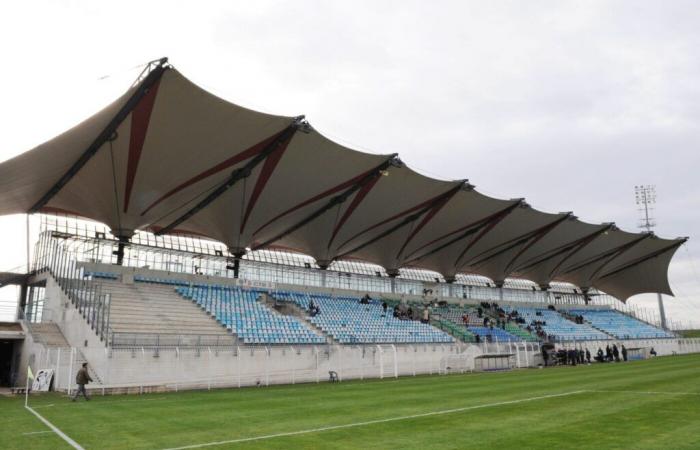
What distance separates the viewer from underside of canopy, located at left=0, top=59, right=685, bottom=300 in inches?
1002

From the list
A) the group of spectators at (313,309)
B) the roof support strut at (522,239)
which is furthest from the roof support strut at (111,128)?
the roof support strut at (522,239)

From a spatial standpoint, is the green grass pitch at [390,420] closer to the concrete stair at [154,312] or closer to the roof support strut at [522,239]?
the concrete stair at [154,312]

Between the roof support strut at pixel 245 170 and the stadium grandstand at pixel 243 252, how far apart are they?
3.7 inches

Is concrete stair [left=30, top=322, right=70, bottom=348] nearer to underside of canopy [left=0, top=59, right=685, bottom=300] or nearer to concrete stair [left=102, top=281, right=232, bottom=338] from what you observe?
concrete stair [left=102, top=281, right=232, bottom=338]

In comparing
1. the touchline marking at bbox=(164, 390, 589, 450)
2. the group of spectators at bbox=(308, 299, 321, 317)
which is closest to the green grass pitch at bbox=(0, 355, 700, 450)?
the touchline marking at bbox=(164, 390, 589, 450)

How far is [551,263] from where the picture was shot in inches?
2589

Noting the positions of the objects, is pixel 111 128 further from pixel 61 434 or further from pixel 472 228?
pixel 472 228

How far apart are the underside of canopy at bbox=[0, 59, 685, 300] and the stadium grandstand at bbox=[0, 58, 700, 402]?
139 mm

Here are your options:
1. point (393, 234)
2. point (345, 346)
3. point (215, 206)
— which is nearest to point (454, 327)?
point (393, 234)

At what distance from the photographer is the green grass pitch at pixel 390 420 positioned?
901cm

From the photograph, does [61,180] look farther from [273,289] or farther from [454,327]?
[454,327]

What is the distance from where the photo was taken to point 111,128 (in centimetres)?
2478

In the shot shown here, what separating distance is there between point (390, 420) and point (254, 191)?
25428 mm

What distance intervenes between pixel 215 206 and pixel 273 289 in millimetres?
7539
